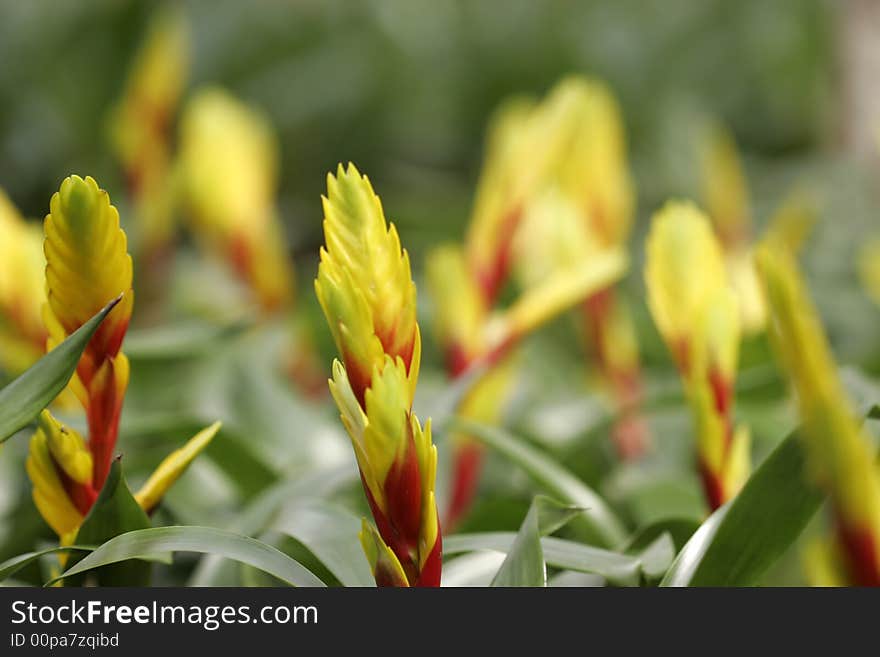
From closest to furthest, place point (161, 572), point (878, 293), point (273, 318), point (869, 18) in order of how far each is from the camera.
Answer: point (161, 572)
point (878, 293)
point (273, 318)
point (869, 18)

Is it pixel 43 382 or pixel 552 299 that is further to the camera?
pixel 552 299

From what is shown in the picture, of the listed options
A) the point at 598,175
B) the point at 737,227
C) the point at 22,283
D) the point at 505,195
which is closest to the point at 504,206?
the point at 505,195

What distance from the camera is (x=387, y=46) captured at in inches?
88.4

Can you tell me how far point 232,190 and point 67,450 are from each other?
1.71 feet

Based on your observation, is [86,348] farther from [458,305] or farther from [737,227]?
[737,227]

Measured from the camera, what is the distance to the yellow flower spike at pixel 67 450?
328 millimetres

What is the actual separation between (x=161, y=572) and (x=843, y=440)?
0.35m

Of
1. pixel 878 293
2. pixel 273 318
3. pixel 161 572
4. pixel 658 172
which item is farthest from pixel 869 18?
pixel 161 572

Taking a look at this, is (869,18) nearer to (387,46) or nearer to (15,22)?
(387,46)

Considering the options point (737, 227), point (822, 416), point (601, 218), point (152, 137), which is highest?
point (152, 137)

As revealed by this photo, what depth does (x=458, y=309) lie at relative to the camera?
0.57 metres

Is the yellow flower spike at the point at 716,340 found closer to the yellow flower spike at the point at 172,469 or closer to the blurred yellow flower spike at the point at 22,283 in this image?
the yellow flower spike at the point at 172,469

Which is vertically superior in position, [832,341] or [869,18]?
[869,18]

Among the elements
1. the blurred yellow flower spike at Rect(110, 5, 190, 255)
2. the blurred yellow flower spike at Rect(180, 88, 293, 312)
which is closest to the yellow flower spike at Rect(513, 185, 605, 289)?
the blurred yellow flower spike at Rect(180, 88, 293, 312)
